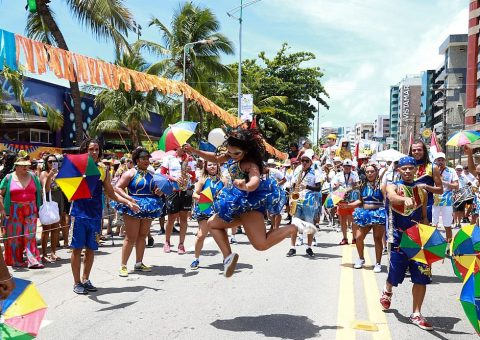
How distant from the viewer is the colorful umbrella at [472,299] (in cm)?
420

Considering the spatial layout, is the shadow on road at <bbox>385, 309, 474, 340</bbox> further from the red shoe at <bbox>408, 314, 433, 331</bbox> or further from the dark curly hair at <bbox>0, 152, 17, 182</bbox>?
the dark curly hair at <bbox>0, 152, 17, 182</bbox>

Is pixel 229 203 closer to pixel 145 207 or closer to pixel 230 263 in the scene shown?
pixel 230 263

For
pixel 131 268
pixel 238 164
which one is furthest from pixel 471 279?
pixel 131 268

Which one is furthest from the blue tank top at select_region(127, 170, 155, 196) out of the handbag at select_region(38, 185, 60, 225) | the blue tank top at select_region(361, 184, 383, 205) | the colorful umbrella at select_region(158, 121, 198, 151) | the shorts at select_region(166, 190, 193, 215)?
the blue tank top at select_region(361, 184, 383, 205)

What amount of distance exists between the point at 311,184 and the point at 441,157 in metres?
2.54

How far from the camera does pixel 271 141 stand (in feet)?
148

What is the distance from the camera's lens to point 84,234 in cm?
638

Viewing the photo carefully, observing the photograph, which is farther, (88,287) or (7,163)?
(7,163)

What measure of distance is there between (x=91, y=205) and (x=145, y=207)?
107 cm

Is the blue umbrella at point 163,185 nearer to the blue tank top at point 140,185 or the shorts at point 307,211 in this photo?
the blue tank top at point 140,185

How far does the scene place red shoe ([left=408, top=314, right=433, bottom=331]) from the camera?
5098 mm

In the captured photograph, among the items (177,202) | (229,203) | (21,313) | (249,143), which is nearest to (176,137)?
(249,143)

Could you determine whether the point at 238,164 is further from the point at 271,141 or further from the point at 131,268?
the point at 271,141

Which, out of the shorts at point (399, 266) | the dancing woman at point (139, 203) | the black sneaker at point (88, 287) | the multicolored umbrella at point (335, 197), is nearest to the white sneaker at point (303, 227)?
the shorts at point (399, 266)
